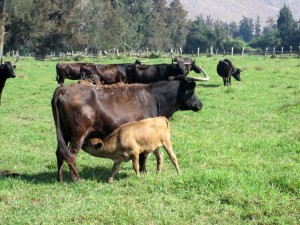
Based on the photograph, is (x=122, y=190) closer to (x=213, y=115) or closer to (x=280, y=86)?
(x=213, y=115)

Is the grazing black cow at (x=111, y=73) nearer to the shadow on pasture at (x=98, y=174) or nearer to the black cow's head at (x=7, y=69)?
the black cow's head at (x=7, y=69)

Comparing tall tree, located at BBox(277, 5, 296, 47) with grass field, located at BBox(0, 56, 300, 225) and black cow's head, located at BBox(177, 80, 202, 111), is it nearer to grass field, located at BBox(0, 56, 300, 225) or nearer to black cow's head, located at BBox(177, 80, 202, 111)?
grass field, located at BBox(0, 56, 300, 225)

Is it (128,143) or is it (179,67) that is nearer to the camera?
(128,143)

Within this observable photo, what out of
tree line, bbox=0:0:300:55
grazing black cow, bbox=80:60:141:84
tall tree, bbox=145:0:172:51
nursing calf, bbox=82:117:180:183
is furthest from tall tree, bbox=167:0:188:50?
nursing calf, bbox=82:117:180:183

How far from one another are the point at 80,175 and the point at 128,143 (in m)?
1.20

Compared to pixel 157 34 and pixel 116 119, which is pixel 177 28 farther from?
pixel 116 119

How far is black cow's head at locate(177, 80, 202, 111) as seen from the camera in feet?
28.0

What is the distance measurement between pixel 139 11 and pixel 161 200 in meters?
83.9

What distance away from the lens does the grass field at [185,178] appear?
530cm

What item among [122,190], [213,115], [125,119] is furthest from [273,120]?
[122,190]

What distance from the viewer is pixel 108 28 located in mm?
69312

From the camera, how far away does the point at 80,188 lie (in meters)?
6.48

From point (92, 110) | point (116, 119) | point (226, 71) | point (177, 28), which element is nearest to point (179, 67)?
point (226, 71)

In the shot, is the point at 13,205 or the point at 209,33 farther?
the point at 209,33
